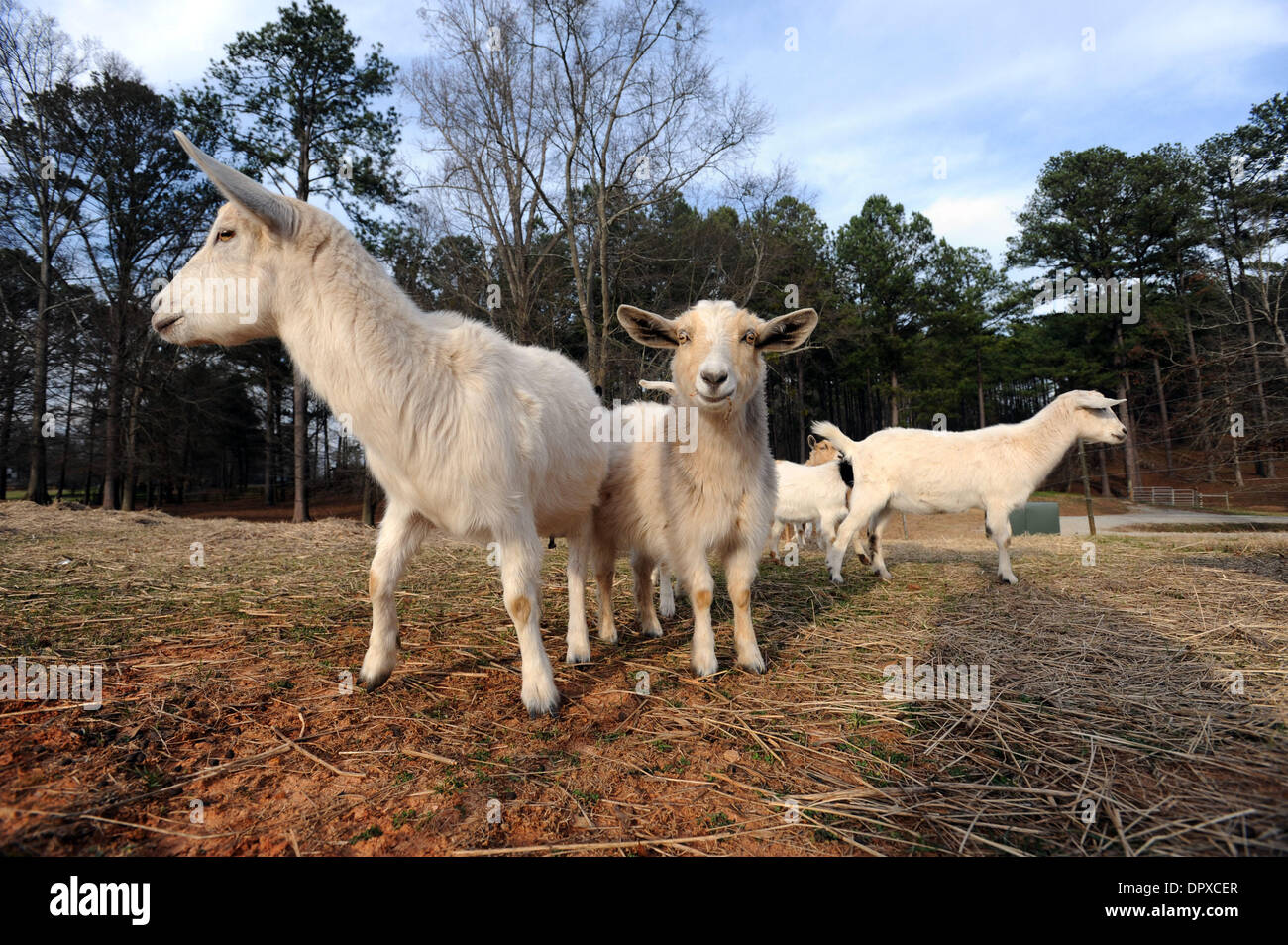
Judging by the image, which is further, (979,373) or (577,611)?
(979,373)

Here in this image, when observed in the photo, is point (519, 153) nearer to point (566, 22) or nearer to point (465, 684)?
point (566, 22)

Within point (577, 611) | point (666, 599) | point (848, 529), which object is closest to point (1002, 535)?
point (848, 529)

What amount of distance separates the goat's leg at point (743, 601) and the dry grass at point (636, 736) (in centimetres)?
19

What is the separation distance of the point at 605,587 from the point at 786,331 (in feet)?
7.45

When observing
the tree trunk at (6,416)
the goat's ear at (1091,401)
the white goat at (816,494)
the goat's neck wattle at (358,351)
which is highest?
the tree trunk at (6,416)

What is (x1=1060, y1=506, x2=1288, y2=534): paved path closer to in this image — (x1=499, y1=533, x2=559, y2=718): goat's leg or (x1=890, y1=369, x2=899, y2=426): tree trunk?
(x1=890, y1=369, x2=899, y2=426): tree trunk

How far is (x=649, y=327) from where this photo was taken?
3.77 m

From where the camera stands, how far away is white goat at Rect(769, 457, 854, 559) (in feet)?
31.9

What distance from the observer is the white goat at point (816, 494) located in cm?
973

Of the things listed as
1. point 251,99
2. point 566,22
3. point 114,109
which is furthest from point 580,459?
point 114,109

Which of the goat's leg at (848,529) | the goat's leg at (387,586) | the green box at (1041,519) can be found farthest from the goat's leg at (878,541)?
the green box at (1041,519)

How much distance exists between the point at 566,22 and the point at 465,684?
55.9ft

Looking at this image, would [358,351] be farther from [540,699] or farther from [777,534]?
[777,534]

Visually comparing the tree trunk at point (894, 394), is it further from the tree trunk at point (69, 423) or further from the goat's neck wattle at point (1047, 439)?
the tree trunk at point (69, 423)
